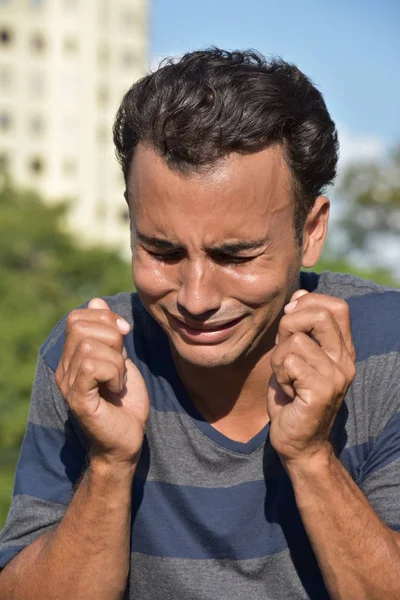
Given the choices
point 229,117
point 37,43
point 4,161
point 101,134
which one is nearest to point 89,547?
point 229,117

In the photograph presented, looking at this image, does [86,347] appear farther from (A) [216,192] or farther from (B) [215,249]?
(A) [216,192]

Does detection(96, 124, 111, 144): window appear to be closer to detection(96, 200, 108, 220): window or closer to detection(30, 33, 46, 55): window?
detection(96, 200, 108, 220): window

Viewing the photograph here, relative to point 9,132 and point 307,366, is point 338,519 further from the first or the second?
point 9,132

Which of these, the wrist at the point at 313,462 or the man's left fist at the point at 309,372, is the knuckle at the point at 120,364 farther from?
the wrist at the point at 313,462

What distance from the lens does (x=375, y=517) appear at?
10.6 feet

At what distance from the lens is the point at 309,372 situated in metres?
3.19

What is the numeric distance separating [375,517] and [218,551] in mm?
568

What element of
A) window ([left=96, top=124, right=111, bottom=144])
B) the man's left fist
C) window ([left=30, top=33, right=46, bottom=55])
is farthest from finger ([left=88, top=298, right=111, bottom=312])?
window ([left=30, top=33, right=46, bottom=55])

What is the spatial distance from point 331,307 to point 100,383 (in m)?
0.73

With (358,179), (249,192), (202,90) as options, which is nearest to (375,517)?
(249,192)

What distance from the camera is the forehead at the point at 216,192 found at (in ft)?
10.7

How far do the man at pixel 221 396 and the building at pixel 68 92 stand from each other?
8336 cm

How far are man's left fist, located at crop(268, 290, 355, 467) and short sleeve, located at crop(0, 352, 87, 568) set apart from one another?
798 mm

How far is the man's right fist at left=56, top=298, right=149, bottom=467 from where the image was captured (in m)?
3.30
